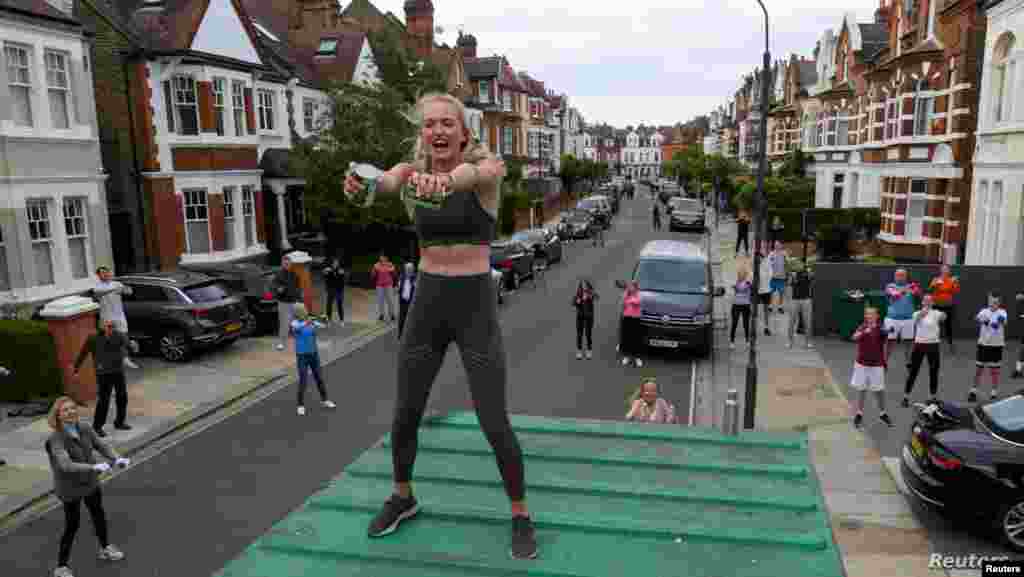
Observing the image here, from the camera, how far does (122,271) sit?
66.3ft

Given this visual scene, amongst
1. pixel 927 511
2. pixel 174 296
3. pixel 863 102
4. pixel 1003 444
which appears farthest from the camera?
pixel 863 102

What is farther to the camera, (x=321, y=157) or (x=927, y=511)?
(x=321, y=157)

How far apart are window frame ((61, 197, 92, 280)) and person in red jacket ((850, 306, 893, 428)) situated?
53.1 ft

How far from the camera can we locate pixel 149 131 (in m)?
20.0

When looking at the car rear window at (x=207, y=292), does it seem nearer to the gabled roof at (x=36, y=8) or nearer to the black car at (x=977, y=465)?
the gabled roof at (x=36, y=8)

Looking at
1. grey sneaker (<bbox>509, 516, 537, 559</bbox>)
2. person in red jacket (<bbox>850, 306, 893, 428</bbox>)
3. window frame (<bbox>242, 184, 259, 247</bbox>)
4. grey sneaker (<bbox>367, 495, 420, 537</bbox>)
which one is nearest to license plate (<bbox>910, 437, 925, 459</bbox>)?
person in red jacket (<bbox>850, 306, 893, 428</bbox>)

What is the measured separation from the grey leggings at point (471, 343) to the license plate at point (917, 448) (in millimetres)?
5424

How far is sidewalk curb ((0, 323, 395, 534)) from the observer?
27.3 feet

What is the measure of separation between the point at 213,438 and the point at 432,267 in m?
8.09

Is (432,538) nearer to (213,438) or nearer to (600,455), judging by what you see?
(600,455)

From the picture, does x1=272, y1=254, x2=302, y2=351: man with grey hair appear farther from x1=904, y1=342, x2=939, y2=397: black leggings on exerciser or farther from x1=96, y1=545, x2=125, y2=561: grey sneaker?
x1=904, y1=342, x2=939, y2=397: black leggings on exerciser

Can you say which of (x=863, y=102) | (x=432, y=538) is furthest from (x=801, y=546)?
(x=863, y=102)

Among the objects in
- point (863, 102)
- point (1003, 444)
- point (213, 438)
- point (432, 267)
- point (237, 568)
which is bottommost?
point (213, 438)

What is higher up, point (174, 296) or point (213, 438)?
point (174, 296)
